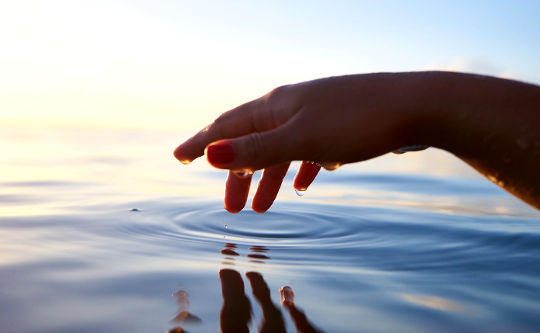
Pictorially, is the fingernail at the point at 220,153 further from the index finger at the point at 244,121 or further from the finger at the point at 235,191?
the finger at the point at 235,191

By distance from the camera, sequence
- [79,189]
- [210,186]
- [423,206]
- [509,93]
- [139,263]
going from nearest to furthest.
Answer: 1. [509,93]
2. [139,263]
3. [423,206]
4. [79,189]
5. [210,186]

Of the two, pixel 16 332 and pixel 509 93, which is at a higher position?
→ pixel 509 93

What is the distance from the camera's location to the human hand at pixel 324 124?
47.9 inches

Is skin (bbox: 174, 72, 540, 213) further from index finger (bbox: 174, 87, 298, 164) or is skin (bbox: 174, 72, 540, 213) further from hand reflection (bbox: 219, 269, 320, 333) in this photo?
hand reflection (bbox: 219, 269, 320, 333)

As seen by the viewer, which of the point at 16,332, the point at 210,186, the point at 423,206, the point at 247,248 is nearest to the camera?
the point at 16,332

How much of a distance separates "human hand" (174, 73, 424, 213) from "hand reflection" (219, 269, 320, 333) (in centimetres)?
37

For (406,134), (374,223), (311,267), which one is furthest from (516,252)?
(406,134)

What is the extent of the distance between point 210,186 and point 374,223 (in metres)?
2.08

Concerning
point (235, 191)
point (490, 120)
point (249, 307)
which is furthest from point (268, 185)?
point (490, 120)

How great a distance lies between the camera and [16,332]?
1137 mm

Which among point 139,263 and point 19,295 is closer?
point 19,295

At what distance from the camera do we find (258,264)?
5.80 feet

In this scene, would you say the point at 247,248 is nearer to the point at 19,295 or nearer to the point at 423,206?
the point at 19,295

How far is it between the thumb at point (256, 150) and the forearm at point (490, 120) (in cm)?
42
